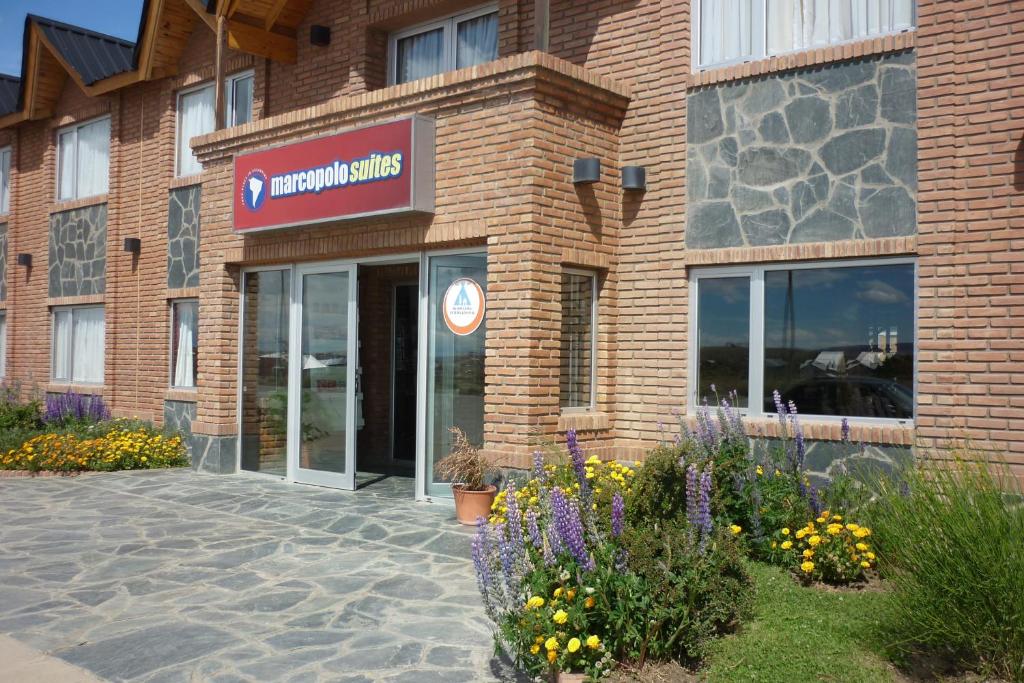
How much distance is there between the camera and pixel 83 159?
1755 cm

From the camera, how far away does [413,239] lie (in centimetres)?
1007

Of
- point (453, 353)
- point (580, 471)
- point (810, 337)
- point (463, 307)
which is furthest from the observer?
point (453, 353)

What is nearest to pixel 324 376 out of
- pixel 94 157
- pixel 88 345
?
pixel 88 345

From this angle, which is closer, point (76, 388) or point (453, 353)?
point (453, 353)

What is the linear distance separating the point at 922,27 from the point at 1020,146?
4.76 ft

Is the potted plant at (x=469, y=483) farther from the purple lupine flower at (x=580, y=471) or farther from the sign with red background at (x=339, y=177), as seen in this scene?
the purple lupine flower at (x=580, y=471)

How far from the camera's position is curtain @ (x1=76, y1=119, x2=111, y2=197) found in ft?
55.7

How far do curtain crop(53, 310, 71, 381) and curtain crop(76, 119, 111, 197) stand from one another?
2.47 metres

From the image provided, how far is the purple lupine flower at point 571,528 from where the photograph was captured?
4.92 metres

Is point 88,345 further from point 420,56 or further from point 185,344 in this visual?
point 420,56

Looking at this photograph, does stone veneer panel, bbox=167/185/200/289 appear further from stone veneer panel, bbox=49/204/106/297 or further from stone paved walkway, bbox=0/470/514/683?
stone paved walkway, bbox=0/470/514/683

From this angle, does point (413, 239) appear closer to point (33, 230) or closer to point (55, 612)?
point (55, 612)

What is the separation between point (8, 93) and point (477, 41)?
1383 cm

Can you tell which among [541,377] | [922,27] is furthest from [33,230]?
[922,27]
